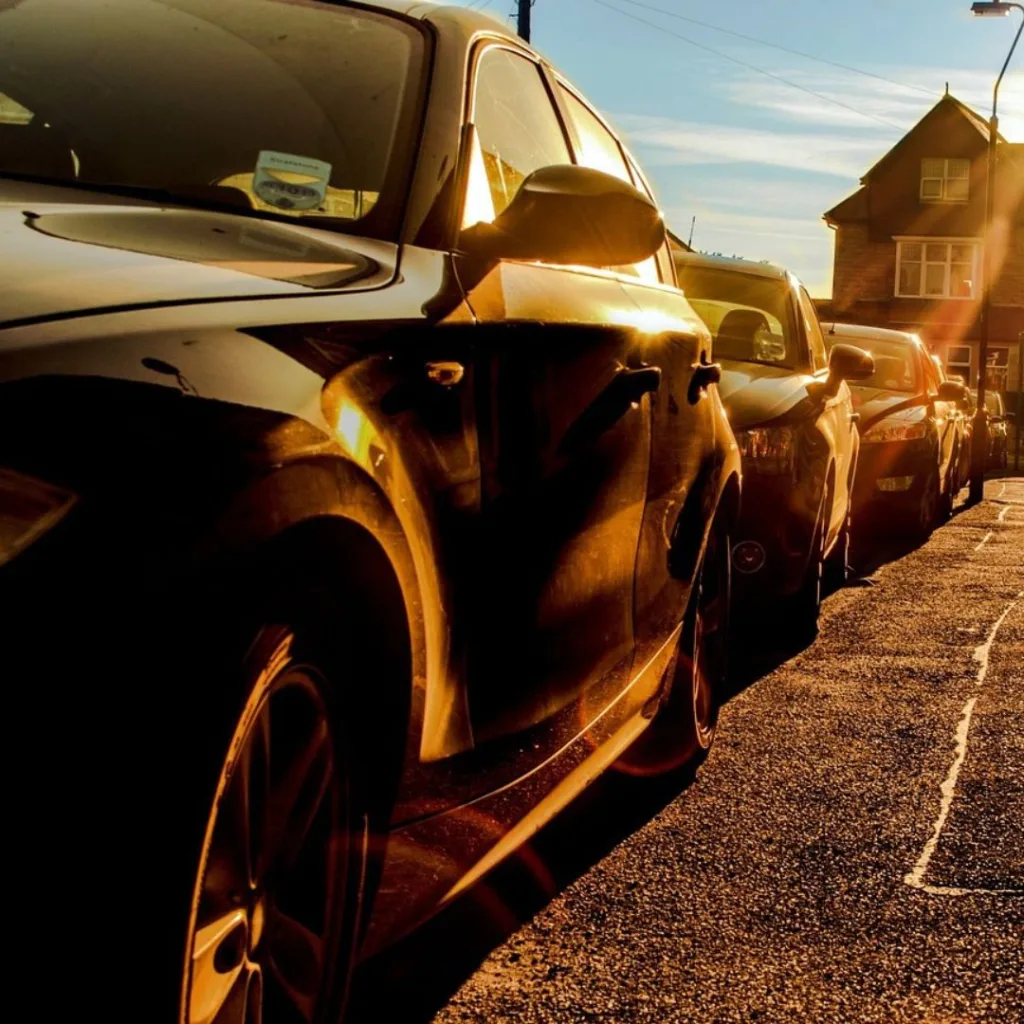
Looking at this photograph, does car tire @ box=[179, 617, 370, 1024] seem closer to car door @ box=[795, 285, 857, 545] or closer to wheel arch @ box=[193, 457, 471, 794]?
wheel arch @ box=[193, 457, 471, 794]

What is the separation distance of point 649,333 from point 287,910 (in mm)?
1960

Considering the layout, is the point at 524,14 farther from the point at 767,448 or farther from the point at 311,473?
the point at 311,473

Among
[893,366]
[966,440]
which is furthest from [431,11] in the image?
[966,440]

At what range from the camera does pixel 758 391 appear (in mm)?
8305

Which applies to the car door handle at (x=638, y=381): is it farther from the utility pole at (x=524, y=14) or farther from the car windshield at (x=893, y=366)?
the utility pole at (x=524, y=14)

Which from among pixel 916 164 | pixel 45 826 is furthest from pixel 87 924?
pixel 916 164

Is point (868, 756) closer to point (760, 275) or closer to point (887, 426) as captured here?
point (760, 275)

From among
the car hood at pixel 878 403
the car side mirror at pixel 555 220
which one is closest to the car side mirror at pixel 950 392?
the car hood at pixel 878 403

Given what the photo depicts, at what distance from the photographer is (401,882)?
2773 millimetres

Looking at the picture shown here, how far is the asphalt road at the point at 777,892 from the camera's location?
3348mm

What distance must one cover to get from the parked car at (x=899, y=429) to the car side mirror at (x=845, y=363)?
204 inches

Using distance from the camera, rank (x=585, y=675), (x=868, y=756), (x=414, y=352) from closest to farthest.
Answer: (x=414, y=352)
(x=585, y=675)
(x=868, y=756)

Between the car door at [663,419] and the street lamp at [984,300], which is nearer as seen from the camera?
the car door at [663,419]

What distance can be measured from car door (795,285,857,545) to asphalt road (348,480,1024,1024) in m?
2.48
